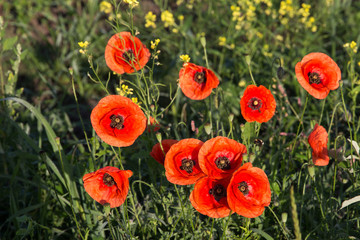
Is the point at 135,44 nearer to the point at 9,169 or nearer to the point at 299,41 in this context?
the point at 9,169

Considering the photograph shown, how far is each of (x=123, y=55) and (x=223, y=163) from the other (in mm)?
722

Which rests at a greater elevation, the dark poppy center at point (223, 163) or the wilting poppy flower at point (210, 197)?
the dark poppy center at point (223, 163)

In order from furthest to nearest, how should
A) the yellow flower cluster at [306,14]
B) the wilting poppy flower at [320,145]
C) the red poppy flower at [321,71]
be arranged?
the yellow flower cluster at [306,14], the red poppy flower at [321,71], the wilting poppy flower at [320,145]

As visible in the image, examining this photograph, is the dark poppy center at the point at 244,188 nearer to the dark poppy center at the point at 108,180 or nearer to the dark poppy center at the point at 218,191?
the dark poppy center at the point at 218,191

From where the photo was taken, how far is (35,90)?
3916mm

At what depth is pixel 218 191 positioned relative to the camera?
1.82 m

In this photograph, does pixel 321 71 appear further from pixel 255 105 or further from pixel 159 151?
pixel 159 151

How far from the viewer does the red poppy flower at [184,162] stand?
1.76m

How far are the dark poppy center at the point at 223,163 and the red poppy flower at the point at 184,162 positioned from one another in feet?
0.24

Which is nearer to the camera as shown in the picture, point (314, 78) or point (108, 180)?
point (108, 180)

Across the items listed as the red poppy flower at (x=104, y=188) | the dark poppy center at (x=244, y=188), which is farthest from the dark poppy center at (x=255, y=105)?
the red poppy flower at (x=104, y=188)

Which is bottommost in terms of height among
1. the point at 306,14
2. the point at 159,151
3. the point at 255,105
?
the point at 159,151

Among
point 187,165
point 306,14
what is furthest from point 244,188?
point 306,14

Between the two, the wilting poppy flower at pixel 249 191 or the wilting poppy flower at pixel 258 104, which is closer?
the wilting poppy flower at pixel 249 191
